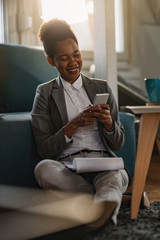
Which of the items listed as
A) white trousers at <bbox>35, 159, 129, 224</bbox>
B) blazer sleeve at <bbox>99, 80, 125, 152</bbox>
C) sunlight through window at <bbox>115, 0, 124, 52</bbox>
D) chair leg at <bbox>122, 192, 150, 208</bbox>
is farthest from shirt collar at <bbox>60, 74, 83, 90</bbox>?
sunlight through window at <bbox>115, 0, 124, 52</bbox>

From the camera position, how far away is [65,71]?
4.63ft

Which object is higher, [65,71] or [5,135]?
[65,71]

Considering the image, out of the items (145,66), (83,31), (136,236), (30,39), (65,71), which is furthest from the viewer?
(145,66)

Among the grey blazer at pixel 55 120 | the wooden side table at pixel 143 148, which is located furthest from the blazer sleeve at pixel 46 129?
the wooden side table at pixel 143 148

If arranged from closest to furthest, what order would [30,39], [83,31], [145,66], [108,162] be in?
[108,162], [30,39], [83,31], [145,66]

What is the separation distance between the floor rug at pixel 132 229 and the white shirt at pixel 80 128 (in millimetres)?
296

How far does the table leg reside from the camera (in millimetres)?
1263

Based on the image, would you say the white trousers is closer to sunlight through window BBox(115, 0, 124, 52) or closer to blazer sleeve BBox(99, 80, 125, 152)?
blazer sleeve BBox(99, 80, 125, 152)

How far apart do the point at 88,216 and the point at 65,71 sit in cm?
Answer: 57

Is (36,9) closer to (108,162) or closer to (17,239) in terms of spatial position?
(108,162)

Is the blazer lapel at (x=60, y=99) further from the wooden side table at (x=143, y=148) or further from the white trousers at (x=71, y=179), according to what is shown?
the wooden side table at (x=143, y=148)

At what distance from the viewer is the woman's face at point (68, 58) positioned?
4.60 feet

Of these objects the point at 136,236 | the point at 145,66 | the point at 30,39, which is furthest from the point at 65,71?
the point at 145,66

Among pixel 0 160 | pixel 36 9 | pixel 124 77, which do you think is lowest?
pixel 0 160
